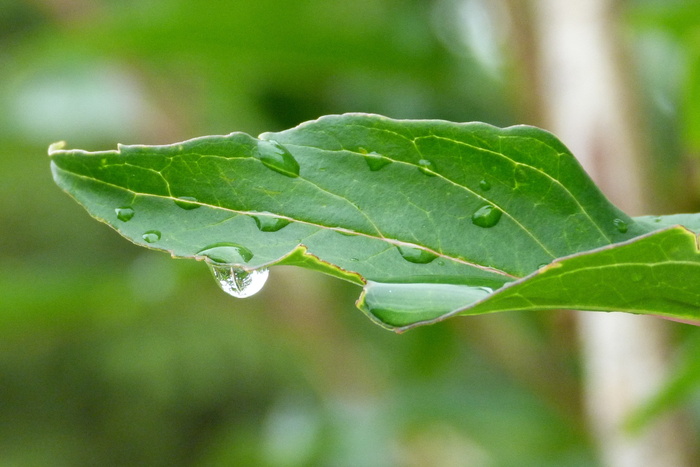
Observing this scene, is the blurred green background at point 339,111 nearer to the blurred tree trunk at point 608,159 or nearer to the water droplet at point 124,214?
the blurred tree trunk at point 608,159

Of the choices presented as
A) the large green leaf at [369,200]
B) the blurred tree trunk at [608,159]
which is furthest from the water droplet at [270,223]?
the blurred tree trunk at [608,159]

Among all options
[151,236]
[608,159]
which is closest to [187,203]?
[151,236]

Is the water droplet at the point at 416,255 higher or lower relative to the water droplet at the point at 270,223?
higher

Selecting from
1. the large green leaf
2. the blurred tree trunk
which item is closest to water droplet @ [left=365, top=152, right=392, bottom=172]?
the large green leaf

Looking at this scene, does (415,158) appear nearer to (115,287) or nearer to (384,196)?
(384,196)

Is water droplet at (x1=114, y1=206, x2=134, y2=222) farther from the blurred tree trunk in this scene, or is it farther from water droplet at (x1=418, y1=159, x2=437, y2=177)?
the blurred tree trunk

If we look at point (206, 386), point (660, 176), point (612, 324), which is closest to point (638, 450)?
point (612, 324)
